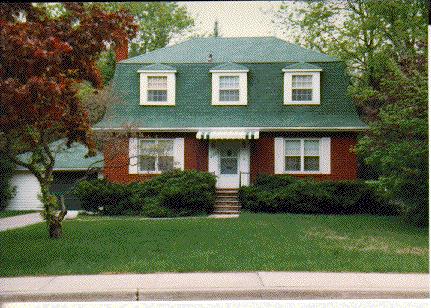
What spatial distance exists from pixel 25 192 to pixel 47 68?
15168 mm

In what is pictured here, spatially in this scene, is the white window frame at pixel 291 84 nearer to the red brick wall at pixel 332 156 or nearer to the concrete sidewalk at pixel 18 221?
the red brick wall at pixel 332 156

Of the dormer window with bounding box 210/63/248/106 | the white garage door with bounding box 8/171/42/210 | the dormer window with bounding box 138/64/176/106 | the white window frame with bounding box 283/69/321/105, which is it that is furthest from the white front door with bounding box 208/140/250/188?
the white garage door with bounding box 8/171/42/210

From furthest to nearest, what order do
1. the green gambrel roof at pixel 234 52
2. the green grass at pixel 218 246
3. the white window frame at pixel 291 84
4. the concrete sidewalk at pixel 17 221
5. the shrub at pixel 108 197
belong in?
the green gambrel roof at pixel 234 52 → the white window frame at pixel 291 84 → the shrub at pixel 108 197 → the concrete sidewalk at pixel 17 221 → the green grass at pixel 218 246

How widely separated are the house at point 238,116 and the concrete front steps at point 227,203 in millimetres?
653

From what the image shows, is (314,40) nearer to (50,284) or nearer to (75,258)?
(75,258)

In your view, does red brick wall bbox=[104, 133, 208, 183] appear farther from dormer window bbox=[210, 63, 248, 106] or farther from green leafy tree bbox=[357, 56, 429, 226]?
green leafy tree bbox=[357, 56, 429, 226]

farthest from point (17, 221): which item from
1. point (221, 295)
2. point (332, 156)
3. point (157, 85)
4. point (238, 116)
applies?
point (221, 295)

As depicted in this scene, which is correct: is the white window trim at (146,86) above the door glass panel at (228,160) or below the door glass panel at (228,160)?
above

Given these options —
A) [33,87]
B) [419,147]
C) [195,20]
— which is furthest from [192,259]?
[195,20]

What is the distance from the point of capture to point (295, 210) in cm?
1773

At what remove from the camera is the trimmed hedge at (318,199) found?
17.6 metres

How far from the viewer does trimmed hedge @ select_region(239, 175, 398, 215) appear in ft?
57.8

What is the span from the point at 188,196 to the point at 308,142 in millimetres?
5223

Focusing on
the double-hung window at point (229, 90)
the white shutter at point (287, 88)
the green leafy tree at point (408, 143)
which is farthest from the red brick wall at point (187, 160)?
the green leafy tree at point (408, 143)
